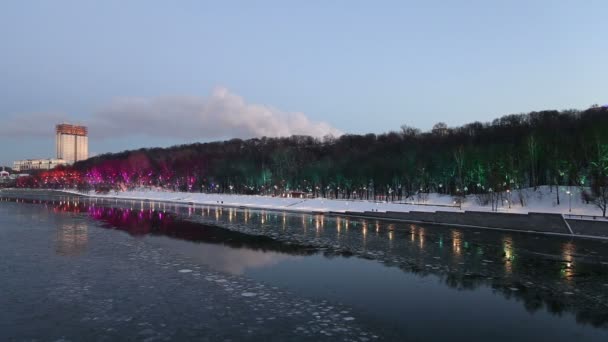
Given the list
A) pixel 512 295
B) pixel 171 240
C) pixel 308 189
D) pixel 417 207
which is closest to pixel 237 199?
pixel 308 189

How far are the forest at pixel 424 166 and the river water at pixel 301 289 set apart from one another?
22989 millimetres

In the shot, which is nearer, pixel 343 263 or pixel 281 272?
pixel 281 272

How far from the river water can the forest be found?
23.0m

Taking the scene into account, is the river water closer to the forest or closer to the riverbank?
the riverbank

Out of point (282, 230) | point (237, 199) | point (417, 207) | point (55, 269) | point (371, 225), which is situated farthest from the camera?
point (237, 199)

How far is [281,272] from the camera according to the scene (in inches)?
698

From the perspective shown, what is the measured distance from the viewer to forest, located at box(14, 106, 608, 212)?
57.9 metres

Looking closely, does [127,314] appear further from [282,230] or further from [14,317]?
[282,230]

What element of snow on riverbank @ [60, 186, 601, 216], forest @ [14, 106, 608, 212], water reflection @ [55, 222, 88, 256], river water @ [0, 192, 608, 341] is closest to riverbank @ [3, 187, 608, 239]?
snow on riverbank @ [60, 186, 601, 216]

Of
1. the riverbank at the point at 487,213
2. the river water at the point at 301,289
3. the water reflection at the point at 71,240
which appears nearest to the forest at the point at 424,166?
the riverbank at the point at 487,213

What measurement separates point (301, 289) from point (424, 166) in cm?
6518

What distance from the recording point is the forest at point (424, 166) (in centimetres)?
5794

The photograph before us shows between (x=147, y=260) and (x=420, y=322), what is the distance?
13002 millimetres

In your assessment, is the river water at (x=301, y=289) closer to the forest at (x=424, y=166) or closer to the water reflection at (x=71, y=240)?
the water reflection at (x=71, y=240)
